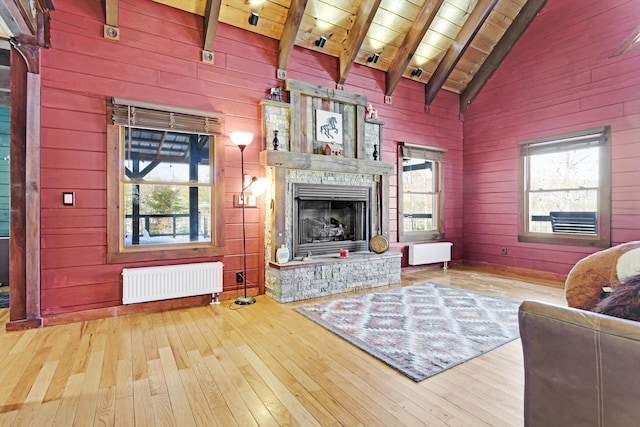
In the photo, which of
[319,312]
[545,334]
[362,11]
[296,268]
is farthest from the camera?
[362,11]

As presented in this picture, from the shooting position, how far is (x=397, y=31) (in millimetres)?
4617

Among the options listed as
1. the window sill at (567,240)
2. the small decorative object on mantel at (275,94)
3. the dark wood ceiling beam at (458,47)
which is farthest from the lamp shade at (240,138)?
the window sill at (567,240)

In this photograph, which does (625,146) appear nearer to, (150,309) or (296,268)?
(296,268)

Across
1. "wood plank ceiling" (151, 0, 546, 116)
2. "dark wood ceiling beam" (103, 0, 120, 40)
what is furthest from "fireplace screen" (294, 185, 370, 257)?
"dark wood ceiling beam" (103, 0, 120, 40)

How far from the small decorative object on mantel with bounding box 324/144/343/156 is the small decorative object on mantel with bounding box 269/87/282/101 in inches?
34.3

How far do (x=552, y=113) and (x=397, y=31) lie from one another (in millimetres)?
2635

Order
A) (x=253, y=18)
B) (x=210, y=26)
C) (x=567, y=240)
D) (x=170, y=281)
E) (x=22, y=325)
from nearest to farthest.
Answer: (x=22, y=325) → (x=170, y=281) → (x=210, y=26) → (x=253, y=18) → (x=567, y=240)

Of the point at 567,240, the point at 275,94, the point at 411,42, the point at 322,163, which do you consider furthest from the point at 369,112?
the point at 567,240

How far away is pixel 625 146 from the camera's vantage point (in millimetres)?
4113

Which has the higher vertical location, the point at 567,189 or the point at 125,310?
the point at 567,189

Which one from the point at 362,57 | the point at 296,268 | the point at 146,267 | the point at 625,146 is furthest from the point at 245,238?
the point at 625,146

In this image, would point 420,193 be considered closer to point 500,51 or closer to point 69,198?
point 500,51

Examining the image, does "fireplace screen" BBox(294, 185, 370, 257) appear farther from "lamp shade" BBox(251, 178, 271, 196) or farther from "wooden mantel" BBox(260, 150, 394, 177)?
"lamp shade" BBox(251, 178, 271, 196)

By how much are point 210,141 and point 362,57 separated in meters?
2.62
